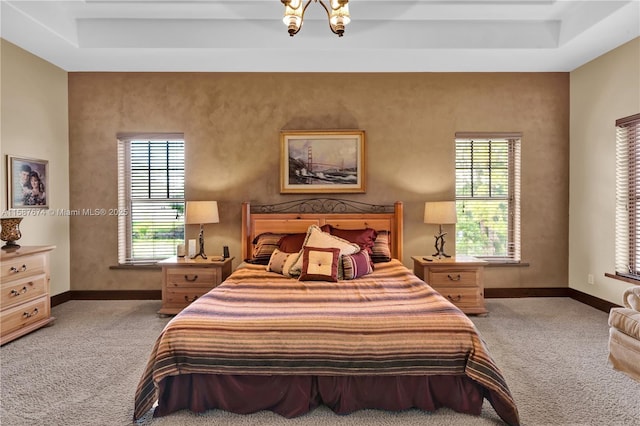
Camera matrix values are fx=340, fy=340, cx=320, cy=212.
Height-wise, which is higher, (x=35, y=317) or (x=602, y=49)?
(x=602, y=49)

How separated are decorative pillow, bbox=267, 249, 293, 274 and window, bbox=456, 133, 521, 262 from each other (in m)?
2.52

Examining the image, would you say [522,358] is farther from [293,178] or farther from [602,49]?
[602,49]

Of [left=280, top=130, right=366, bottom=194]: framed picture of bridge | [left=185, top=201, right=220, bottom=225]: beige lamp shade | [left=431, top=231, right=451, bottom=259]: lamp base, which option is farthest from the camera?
[left=280, top=130, right=366, bottom=194]: framed picture of bridge

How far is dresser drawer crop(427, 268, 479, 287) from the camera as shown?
3.99m

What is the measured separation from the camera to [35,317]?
3.54 m

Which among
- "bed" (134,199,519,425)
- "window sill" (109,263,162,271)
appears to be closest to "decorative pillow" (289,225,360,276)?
"bed" (134,199,519,425)

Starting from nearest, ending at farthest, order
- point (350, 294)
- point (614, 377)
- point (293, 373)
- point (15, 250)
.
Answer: point (293, 373) < point (614, 377) < point (350, 294) < point (15, 250)

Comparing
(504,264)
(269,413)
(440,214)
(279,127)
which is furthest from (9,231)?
(504,264)

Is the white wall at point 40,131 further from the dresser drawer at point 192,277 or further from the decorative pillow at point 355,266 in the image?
the decorative pillow at point 355,266

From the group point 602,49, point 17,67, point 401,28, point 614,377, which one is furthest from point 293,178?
point 602,49

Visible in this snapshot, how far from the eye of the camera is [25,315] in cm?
342

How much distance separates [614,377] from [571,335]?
85cm

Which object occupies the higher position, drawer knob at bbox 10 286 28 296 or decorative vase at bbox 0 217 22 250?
decorative vase at bbox 0 217 22 250

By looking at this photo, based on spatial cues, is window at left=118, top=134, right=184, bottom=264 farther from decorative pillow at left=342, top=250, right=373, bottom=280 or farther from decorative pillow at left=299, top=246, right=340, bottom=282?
decorative pillow at left=342, top=250, right=373, bottom=280
